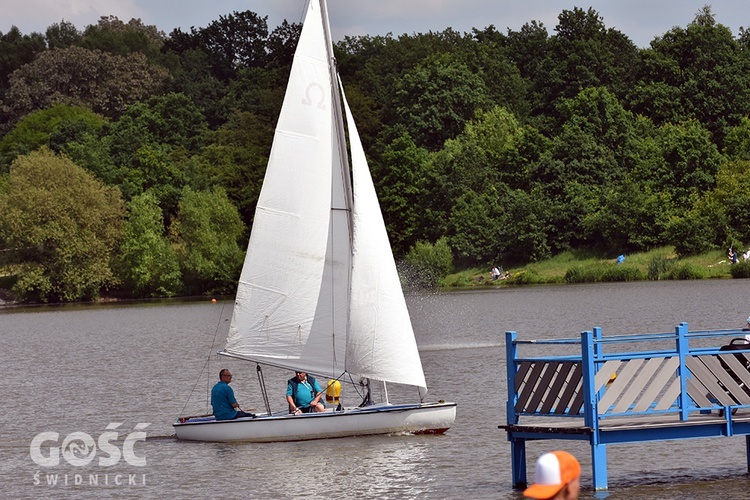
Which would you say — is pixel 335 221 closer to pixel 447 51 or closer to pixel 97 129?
pixel 97 129

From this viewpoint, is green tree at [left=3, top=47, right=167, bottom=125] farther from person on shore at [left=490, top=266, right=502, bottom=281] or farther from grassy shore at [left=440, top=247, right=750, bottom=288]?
person on shore at [left=490, top=266, right=502, bottom=281]

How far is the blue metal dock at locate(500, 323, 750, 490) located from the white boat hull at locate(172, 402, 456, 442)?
6.62 meters

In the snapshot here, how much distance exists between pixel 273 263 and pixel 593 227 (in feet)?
258

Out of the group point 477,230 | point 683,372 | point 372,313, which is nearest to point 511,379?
point 683,372

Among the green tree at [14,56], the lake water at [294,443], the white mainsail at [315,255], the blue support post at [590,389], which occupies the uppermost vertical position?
the green tree at [14,56]

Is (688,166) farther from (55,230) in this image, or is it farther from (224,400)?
(224,400)

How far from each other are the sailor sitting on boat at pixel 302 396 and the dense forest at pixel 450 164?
236 feet

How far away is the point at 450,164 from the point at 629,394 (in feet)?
342


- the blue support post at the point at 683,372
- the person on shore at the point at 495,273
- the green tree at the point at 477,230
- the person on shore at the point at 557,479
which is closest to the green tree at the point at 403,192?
the green tree at the point at 477,230

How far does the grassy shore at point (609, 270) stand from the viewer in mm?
92250

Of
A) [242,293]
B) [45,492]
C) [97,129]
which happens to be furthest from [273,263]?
[97,129]

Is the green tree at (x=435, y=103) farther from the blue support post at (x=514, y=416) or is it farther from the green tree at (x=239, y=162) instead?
the blue support post at (x=514, y=416)

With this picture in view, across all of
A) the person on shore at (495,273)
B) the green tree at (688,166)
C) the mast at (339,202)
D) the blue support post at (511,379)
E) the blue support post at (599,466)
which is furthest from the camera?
the person on shore at (495,273)

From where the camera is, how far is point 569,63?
5438 inches
